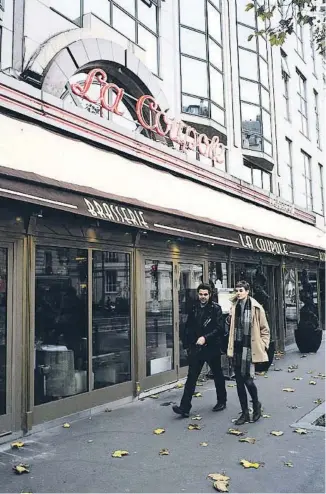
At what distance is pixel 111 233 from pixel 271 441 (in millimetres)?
3833

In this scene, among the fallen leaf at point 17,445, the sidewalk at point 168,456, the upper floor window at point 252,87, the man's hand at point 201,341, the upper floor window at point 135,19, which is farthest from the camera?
the upper floor window at point 252,87

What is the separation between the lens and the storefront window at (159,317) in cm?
851

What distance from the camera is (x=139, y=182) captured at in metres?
8.84

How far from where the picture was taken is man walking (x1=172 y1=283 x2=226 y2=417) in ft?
21.8

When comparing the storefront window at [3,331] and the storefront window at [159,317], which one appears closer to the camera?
the storefront window at [3,331]

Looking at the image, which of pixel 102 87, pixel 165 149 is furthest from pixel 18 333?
pixel 165 149

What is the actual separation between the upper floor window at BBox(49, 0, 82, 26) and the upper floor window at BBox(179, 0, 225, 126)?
4069 mm

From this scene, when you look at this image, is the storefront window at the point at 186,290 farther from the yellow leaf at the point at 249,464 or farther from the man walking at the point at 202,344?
the yellow leaf at the point at 249,464

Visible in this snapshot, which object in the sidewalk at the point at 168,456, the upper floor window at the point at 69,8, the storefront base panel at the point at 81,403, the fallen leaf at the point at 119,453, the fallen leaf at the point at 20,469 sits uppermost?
the upper floor window at the point at 69,8

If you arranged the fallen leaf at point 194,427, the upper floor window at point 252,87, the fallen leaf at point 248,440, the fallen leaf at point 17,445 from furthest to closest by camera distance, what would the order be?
the upper floor window at point 252,87
the fallen leaf at point 194,427
the fallen leaf at point 248,440
the fallen leaf at point 17,445

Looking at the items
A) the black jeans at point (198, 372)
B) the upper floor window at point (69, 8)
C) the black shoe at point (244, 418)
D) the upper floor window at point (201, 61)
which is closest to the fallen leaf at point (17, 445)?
the black jeans at point (198, 372)

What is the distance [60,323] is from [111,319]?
1.11 m

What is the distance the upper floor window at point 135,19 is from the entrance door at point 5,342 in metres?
5.92

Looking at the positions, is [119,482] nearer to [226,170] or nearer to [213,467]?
[213,467]
